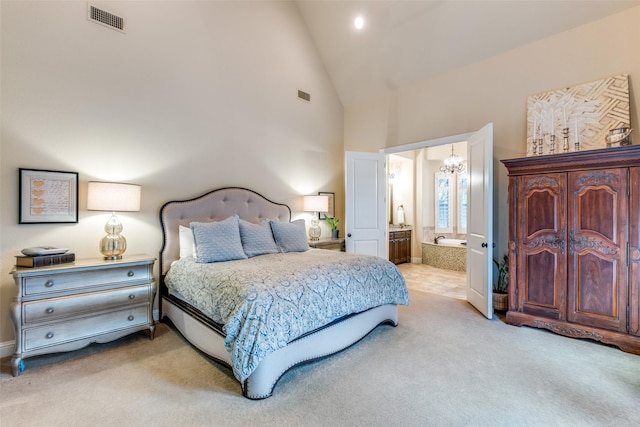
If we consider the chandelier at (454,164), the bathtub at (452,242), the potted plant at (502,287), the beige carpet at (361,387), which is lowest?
the beige carpet at (361,387)

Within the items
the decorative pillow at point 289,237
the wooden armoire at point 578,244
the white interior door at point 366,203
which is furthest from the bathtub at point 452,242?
the decorative pillow at point 289,237

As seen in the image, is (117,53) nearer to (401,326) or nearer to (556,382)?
(401,326)

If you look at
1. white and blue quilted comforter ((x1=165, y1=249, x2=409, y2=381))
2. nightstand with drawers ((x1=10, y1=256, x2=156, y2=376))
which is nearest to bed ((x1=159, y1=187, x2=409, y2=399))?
white and blue quilted comforter ((x1=165, y1=249, x2=409, y2=381))

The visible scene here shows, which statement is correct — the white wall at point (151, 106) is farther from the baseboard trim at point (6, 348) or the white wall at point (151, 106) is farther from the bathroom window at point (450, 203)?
the bathroom window at point (450, 203)

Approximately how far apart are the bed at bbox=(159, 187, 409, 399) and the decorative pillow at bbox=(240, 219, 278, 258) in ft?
0.04

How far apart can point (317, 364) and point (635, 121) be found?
3950 mm

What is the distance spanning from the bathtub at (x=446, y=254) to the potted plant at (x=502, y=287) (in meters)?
2.33

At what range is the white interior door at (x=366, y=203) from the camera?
15.8 ft

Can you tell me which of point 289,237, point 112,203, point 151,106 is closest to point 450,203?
point 289,237

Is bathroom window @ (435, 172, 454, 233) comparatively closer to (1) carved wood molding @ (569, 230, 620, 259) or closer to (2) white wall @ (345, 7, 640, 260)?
(2) white wall @ (345, 7, 640, 260)

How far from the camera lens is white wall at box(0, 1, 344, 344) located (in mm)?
2582

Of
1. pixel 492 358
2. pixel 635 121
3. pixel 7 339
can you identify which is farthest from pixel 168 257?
pixel 635 121

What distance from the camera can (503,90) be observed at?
3.83 meters

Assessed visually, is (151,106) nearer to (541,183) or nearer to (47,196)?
(47,196)
